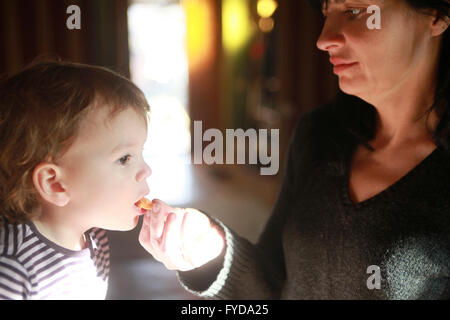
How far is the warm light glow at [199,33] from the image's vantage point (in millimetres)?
4416

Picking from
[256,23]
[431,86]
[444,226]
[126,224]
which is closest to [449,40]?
[431,86]

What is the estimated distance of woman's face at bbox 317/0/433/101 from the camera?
1.93 feet

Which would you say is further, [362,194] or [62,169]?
[362,194]

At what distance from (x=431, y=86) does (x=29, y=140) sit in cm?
54

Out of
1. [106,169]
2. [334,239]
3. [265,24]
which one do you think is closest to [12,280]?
[106,169]

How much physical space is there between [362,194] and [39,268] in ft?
1.52

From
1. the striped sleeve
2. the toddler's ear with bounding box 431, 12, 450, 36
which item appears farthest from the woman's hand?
the toddler's ear with bounding box 431, 12, 450, 36

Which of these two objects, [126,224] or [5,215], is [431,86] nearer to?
[126,224]

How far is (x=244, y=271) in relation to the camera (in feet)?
2.42

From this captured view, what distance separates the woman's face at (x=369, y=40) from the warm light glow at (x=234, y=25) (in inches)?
112

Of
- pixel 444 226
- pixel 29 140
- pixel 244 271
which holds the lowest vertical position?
pixel 244 271

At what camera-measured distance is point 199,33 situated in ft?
14.9

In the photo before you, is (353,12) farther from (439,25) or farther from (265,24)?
(265,24)
